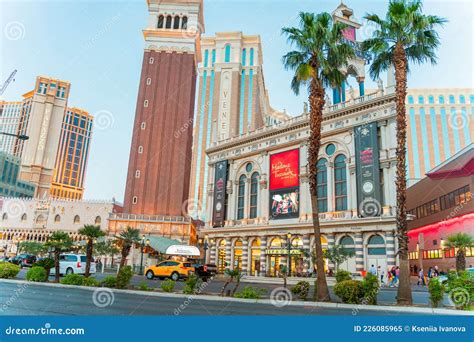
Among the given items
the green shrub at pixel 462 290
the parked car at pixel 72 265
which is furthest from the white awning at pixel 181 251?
the green shrub at pixel 462 290

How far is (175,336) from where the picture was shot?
6867 mm

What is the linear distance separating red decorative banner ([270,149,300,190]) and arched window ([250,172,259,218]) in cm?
343

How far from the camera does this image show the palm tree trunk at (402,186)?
15039 mm

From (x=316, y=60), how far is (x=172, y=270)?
2104 centimetres

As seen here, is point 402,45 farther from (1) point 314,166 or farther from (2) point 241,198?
(2) point 241,198

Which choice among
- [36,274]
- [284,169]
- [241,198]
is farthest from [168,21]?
[36,274]

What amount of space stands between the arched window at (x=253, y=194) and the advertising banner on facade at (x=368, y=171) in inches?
596

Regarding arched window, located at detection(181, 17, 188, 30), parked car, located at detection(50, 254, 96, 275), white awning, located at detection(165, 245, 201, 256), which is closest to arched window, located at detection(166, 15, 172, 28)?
arched window, located at detection(181, 17, 188, 30)

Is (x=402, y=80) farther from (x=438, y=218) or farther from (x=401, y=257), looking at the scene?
(x=438, y=218)

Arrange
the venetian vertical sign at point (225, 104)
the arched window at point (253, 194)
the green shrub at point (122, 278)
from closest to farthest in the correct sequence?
the green shrub at point (122, 278) < the arched window at point (253, 194) < the venetian vertical sign at point (225, 104)

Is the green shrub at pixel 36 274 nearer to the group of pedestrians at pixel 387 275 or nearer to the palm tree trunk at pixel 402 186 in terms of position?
the palm tree trunk at pixel 402 186

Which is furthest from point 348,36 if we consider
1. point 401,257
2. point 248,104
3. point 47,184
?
point 47,184

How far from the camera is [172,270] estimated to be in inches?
1183

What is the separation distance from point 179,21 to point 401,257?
70.2m
